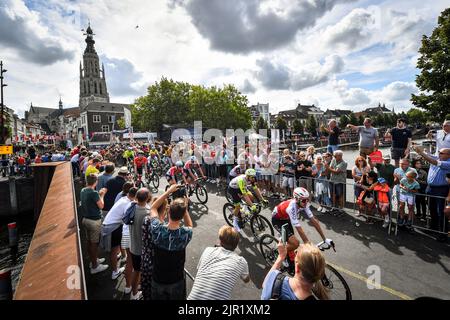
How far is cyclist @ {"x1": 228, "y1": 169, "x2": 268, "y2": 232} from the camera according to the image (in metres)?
6.71

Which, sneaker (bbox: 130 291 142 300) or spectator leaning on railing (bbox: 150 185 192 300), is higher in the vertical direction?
spectator leaning on railing (bbox: 150 185 192 300)

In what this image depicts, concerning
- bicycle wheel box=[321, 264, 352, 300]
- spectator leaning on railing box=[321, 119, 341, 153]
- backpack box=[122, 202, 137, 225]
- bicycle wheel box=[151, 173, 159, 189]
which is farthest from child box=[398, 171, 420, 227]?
bicycle wheel box=[151, 173, 159, 189]

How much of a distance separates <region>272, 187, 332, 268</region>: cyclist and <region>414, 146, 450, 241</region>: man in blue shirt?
3.76 metres

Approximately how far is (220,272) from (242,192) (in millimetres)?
3902

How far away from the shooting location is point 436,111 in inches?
826

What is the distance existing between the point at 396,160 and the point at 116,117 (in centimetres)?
→ 8595

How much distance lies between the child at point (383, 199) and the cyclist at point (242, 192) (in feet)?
11.1

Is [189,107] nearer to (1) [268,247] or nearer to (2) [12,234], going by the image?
(2) [12,234]

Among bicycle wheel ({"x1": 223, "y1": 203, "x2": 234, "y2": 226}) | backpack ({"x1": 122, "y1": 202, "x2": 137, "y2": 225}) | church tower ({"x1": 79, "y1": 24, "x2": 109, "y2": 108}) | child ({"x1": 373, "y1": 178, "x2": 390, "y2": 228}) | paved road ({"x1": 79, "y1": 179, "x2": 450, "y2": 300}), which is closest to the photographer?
backpack ({"x1": 122, "y1": 202, "x2": 137, "y2": 225})

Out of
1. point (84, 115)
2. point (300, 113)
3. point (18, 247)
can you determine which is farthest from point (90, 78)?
point (18, 247)

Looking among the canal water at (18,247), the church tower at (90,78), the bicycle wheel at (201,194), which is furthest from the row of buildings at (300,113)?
the bicycle wheel at (201,194)

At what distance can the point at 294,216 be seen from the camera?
483 cm

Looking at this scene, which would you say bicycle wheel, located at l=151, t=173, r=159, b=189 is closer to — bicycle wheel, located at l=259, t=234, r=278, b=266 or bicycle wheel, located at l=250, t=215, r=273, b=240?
bicycle wheel, located at l=250, t=215, r=273, b=240
